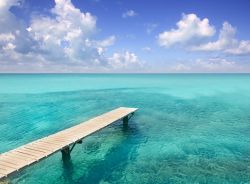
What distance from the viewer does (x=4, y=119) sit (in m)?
31.9

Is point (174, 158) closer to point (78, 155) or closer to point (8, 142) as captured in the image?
point (78, 155)

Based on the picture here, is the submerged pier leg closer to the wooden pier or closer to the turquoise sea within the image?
the wooden pier

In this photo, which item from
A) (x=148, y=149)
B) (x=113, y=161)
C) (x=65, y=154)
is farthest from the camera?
(x=148, y=149)

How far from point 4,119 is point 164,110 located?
21.5 metres

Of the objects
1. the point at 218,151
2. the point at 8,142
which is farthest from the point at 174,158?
the point at 8,142

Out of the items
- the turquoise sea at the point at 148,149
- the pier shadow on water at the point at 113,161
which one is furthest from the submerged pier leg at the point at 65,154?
the pier shadow on water at the point at 113,161

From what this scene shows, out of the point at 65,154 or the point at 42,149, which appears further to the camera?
the point at 65,154

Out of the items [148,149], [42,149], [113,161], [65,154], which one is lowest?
[113,161]

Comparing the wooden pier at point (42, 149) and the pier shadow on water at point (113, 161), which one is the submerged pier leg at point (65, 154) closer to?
the wooden pier at point (42, 149)

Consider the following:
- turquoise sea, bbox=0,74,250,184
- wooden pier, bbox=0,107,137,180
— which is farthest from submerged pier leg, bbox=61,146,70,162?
turquoise sea, bbox=0,74,250,184

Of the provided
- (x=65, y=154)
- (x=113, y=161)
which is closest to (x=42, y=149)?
(x=65, y=154)

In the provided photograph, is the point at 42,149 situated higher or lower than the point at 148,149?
higher

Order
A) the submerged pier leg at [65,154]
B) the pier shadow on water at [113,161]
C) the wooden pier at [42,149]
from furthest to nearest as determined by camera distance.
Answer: the submerged pier leg at [65,154], the pier shadow on water at [113,161], the wooden pier at [42,149]

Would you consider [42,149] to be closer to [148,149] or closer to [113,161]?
[113,161]
